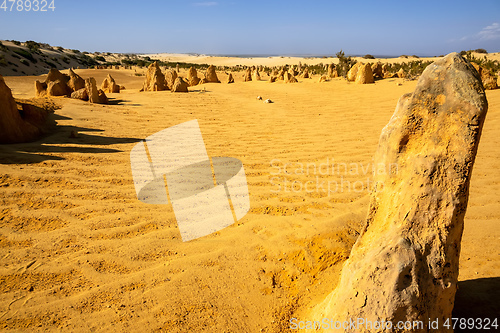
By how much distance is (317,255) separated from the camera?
2.72 metres

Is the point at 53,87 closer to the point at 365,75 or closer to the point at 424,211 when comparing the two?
the point at 424,211

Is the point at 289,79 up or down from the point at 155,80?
down

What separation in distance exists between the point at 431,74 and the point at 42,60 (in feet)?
124

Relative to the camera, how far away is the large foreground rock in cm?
146

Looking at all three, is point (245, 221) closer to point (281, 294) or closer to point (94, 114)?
point (281, 294)

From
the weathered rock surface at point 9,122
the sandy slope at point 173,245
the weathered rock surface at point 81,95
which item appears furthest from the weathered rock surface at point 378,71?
the weathered rock surface at point 9,122

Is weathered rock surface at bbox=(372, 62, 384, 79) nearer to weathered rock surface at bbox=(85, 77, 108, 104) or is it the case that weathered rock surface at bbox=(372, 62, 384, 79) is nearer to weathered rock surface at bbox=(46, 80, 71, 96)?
weathered rock surface at bbox=(85, 77, 108, 104)

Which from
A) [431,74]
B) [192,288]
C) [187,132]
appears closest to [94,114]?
[187,132]

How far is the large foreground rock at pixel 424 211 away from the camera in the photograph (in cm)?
146

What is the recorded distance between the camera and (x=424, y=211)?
158 cm

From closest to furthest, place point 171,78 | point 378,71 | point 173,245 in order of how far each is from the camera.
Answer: point 173,245 → point 171,78 → point 378,71

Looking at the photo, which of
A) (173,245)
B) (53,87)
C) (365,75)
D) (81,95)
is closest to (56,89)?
(53,87)

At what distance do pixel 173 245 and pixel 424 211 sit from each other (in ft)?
7.11

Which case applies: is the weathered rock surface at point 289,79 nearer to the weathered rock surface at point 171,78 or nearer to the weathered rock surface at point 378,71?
the weathered rock surface at point 378,71
